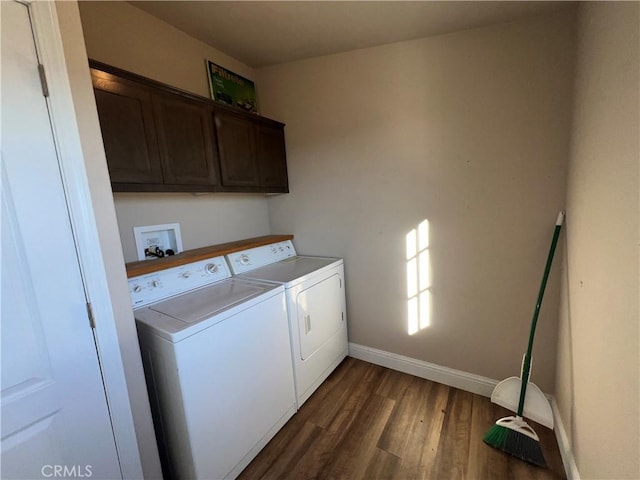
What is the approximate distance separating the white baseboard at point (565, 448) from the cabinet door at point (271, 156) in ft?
7.92

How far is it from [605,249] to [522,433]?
1.15m

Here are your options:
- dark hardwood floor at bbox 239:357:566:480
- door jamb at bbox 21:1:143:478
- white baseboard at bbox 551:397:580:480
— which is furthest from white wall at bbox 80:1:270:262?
white baseboard at bbox 551:397:580:480

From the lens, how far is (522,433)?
146 centimetres

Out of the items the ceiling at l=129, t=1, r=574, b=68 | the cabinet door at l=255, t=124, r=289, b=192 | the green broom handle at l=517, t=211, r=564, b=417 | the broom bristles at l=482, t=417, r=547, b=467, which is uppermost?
the ceiling at l=129, t=1, r=574, b=68

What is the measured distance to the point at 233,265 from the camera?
188 cm

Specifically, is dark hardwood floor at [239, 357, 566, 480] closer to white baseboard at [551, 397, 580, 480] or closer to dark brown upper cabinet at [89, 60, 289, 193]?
white baseboard at [551, 397, 580, 480]

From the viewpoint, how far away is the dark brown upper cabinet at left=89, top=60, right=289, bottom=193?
1277mm

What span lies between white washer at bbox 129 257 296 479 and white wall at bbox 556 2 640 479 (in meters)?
1.43

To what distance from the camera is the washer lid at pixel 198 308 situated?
1146 mm

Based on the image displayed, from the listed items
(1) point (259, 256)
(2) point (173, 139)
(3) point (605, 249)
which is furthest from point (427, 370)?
(2) point (173, 139)

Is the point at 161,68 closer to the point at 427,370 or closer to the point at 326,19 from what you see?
the point at 326,19

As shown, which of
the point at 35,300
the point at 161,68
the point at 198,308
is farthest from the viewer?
the point at 161,68

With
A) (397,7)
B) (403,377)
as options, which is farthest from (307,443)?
(397,7)

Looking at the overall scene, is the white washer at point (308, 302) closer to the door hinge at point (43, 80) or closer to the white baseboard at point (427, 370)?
the white baseboard at point (427, 370)
